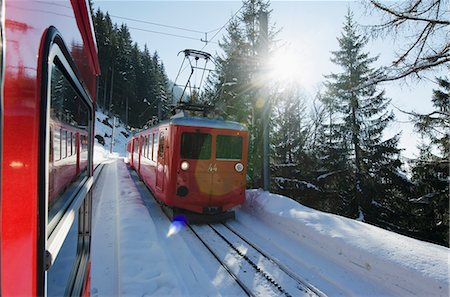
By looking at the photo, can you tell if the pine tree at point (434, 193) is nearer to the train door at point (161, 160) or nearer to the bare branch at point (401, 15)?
the bare branch at point (401, 15)

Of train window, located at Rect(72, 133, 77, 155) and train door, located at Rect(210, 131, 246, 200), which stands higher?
train window, located at Rect(72, 133, 77, 155)

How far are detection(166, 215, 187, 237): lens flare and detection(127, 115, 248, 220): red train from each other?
205 millimetres

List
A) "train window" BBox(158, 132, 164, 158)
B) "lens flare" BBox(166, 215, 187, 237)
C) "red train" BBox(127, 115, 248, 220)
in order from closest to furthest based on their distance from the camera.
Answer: "lens flare" BBox(166, 215, 187, 237) → "red train" BBox(127, 115, 248, 220) → "train window" BBox(158, 132, 164, 158)

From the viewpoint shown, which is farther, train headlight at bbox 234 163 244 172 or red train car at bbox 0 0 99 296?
train headlight at bbox 234 163 244 172

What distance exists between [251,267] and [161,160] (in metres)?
4.15

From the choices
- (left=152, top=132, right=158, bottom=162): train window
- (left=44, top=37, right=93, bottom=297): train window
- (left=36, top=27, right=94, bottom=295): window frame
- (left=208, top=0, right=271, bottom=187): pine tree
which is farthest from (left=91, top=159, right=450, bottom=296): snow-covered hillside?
(left=208, top=0, right=271, bottom=187): pine tree

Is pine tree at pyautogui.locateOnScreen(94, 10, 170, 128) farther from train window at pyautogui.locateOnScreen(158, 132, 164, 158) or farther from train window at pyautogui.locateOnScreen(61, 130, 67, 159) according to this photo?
train window at pyautogui.locateOnScreen(61, 130, 67, 159)

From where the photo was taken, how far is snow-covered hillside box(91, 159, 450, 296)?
414cm

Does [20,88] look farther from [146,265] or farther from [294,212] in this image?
[294,212]

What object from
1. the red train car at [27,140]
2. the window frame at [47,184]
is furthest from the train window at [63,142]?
the red train car at [27,140]

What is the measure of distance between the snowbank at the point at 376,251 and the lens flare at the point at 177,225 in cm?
227

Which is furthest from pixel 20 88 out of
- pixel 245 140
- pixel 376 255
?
pixel 245 140

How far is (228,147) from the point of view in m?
8.01

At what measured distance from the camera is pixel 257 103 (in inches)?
596
